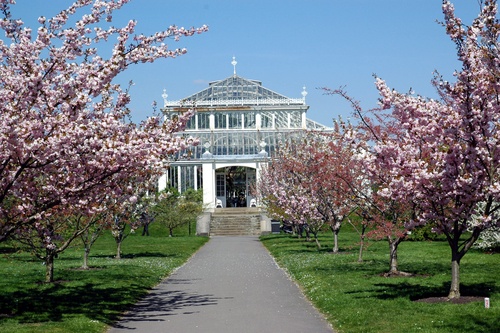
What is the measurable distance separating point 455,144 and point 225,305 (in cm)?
552

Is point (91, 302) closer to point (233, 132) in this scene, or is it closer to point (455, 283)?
point (455, 283)

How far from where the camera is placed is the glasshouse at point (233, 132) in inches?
2422

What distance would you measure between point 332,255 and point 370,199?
8.17 meters

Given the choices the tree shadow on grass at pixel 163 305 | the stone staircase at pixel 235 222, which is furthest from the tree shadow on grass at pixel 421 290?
the stone staircase at pixel 235 222

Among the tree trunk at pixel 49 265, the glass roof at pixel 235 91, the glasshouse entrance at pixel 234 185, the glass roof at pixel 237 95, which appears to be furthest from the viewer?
the glass roof at pixel 235 91

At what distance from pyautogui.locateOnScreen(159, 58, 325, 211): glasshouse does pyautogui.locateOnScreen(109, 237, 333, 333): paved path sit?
1487 inches

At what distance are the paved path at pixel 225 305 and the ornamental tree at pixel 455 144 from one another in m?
3.00

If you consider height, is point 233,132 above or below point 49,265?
above

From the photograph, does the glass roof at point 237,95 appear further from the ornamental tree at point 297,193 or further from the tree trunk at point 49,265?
the tree trunk at point 49,265

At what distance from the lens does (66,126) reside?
11.2 meters

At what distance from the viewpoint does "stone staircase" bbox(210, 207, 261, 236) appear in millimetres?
52531

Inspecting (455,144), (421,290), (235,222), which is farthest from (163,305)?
(235,222)

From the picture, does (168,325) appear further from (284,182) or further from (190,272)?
(284,182)

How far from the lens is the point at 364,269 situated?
21312 millimetres
